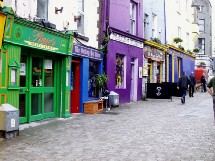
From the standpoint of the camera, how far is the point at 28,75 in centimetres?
1125

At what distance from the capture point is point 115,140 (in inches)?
341

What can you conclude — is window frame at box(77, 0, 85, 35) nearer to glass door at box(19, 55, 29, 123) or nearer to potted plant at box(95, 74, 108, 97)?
potted plant at box(95, 74, 108, 97)

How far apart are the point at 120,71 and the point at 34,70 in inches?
307

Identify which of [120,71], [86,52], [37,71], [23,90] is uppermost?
[86,52]

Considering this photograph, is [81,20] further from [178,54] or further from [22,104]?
[178,54]

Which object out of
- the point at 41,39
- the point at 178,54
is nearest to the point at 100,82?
the point at 41,39

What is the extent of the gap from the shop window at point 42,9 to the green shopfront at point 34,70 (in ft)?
2.30

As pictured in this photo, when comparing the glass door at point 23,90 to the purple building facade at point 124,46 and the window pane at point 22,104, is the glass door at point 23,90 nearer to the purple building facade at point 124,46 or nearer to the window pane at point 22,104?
the window pane at point 22,104

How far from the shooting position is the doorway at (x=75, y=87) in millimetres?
14547

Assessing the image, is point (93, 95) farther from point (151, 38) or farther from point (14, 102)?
point (151, 38)

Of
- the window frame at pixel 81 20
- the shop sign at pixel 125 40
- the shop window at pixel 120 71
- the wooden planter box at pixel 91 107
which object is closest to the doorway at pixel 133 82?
the shop sign at pixel 125 40

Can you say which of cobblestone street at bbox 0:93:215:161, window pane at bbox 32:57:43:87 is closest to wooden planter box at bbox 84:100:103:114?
cobblestone street at bbox 0:93:215:161

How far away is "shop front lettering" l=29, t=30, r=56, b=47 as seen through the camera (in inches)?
425

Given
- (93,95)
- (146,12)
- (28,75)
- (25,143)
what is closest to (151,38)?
(146,12)
